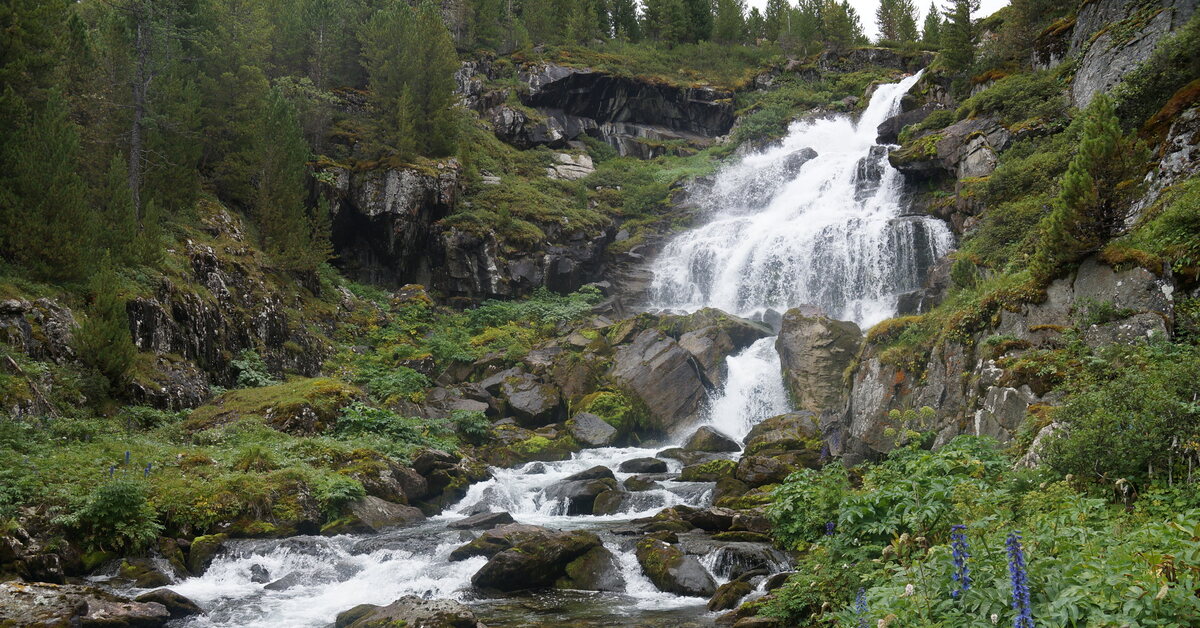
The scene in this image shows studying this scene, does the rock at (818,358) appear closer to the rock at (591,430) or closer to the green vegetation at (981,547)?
the rock at (591,430)

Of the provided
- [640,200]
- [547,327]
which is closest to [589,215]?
[640,200]

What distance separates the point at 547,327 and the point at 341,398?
41.3 ft

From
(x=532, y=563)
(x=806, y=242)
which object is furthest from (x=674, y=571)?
(x=806, y=242)

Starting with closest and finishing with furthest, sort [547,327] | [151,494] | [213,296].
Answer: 1. [151,494]
2. [213,296]
3. [547,327]

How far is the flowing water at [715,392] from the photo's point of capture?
408 inches

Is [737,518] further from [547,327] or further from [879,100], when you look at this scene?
[879,100]

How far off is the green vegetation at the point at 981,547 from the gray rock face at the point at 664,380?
50.0 ft

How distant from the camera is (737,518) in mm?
12977

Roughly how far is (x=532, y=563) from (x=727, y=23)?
62966 millimetres

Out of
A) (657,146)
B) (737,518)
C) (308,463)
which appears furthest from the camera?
(657,146)

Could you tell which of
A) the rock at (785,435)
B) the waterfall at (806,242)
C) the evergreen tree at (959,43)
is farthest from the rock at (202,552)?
the evergreen tree at (959,43)

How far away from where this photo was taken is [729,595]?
10.1 meters

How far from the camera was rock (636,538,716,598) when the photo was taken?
35.7 feet

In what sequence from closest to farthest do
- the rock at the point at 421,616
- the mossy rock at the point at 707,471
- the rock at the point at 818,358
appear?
the rock at the point at 421,616 < the mossy rock at the point at 707,471 < the rock at the point at 818,358
